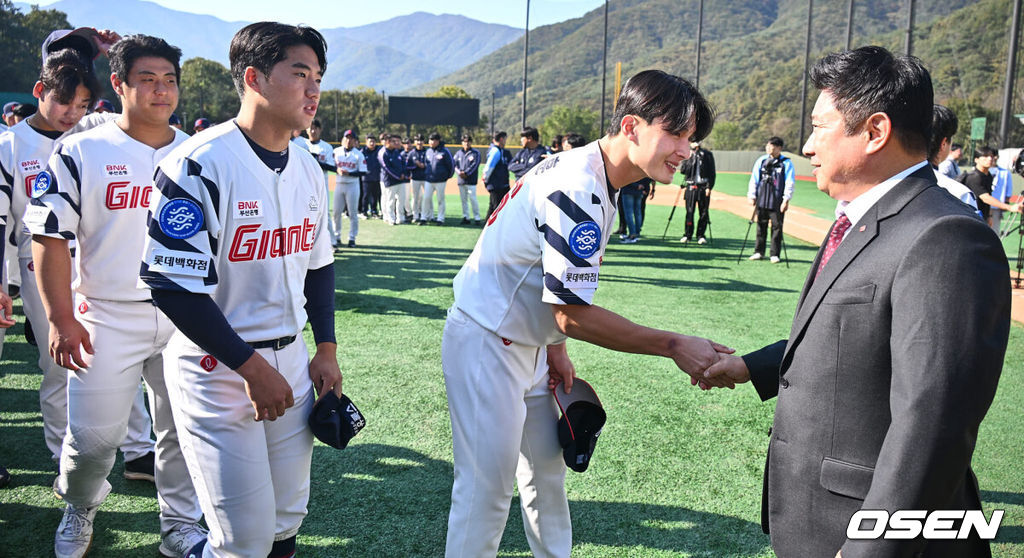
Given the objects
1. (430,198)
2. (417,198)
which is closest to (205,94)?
(417,198)

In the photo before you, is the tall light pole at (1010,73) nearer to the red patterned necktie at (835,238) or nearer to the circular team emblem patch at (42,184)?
the red patterned necktie at (835,238)

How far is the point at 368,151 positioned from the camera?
60.4ft

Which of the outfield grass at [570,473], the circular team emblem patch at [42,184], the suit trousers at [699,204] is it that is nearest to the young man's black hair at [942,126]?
the outfield grass at [570,473]

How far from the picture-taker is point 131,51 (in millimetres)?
3264

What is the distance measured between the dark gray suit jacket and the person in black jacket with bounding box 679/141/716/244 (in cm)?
1253

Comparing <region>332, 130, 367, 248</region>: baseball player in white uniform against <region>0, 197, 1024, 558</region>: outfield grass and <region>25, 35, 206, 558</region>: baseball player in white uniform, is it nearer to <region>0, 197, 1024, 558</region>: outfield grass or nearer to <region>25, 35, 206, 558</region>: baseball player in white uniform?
<region>0, 197, 1024, 558</region>: outfield grass

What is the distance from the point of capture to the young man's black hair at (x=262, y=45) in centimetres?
245

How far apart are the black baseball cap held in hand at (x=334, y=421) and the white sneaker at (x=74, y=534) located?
1.60m

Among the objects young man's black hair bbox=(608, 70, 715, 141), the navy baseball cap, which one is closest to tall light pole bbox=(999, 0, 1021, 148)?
young man's black hair bbox=(608, 70, 715, 141)

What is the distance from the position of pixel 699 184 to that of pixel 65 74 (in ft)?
40.0

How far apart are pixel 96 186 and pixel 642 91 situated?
2.45m

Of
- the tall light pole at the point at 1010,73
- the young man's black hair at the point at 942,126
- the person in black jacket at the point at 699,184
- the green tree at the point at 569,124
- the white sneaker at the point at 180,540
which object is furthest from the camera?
the green tree at the point at 569,124

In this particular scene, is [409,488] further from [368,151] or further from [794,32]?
[794,32]

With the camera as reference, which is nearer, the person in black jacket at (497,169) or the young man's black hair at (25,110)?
the young man's black hair at (25,110)
